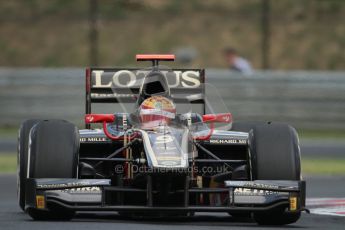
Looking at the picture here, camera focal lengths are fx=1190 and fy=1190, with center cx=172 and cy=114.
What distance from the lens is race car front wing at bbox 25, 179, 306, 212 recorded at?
10.2 metres

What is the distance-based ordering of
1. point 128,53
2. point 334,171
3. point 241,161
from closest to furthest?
point 241,161 < point 334,171 < point 128,53

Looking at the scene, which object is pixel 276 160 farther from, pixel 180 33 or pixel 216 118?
pixel 180 33

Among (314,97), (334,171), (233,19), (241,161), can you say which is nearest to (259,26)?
(233,19)

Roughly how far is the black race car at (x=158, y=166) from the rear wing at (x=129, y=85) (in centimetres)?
84

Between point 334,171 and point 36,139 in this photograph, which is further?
point 334,171

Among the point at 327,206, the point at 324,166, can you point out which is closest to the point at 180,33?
the point at 324,166

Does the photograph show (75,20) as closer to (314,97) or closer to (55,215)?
(314,97)

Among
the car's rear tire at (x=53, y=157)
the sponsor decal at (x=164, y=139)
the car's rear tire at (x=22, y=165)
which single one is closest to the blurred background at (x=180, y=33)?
the car's rear tire at (x=22, y=165)

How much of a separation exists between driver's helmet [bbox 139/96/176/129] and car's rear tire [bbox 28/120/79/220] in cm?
83

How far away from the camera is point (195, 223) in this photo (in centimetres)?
1069

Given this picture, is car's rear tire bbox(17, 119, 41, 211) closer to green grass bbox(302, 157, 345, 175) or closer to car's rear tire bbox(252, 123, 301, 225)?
car's rear tire bbox(252, 123, 301, 225)

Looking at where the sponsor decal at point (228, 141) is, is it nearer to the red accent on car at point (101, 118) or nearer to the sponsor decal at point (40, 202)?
the red accent on car at point (101, 118)

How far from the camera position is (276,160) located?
419 inches

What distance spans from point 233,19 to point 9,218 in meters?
21.7
